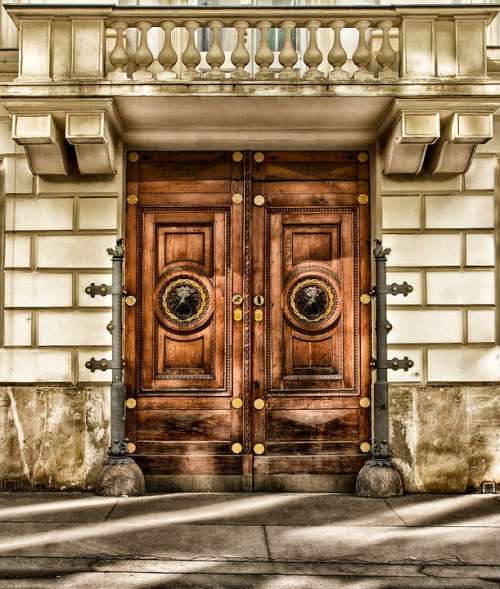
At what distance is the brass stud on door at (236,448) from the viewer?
8383mm

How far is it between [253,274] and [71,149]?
249cm

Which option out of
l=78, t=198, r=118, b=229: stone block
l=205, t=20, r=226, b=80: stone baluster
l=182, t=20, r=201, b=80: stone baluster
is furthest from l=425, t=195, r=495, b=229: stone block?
l=78, t=198, r=118, b=229: stone block

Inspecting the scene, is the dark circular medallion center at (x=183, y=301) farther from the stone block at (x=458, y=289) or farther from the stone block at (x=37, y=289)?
the stone block at (x=458, y=289)

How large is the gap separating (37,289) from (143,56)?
2823 millimetres

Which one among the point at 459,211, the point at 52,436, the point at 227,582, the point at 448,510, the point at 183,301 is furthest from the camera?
the point at 183,301

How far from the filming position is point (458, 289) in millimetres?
8289

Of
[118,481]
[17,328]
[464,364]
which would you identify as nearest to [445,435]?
[464,364]

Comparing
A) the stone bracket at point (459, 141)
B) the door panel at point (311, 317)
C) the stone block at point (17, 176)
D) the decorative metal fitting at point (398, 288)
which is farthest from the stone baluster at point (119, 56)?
the decorative metal fitting at point (398, 288)

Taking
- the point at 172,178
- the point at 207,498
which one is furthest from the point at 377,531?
the point at 172,178

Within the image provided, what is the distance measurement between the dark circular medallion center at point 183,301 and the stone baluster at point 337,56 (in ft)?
9.33

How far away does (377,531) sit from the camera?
21.1 ft

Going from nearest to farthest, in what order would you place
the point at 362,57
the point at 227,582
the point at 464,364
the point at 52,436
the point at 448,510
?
the point at 227,582 → the point at 448,510 → the point at 362,57 → the point at 52,436 → the point at 464,364

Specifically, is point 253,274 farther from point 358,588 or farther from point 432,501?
point 358,588

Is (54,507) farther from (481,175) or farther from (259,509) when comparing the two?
(481,175)
